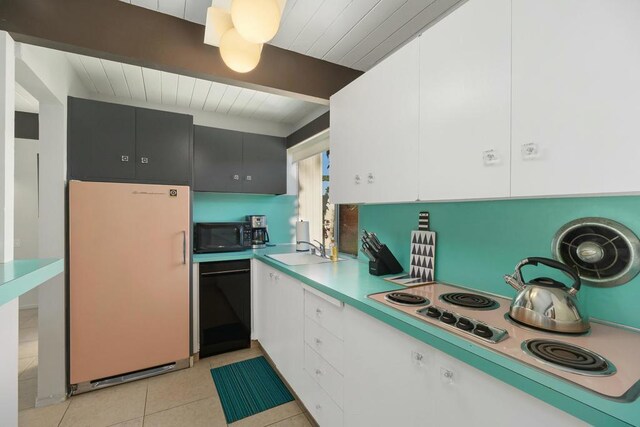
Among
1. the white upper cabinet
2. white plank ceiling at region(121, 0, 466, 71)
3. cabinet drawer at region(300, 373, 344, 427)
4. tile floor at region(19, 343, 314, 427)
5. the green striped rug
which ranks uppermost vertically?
white plank ceiling at region(121, 0, 466, 71)

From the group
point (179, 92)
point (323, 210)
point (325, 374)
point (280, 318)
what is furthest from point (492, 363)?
point (179, 92)

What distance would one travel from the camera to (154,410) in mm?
1930

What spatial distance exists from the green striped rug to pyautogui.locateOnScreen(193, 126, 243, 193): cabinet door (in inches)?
69.1

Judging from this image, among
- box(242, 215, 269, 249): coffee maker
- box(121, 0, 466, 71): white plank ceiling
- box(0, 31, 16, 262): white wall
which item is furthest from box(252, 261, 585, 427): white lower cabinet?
box(121, 0, 466, 71): white plank ceiling

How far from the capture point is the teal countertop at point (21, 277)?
87 cm

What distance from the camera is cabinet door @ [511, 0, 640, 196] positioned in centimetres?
77

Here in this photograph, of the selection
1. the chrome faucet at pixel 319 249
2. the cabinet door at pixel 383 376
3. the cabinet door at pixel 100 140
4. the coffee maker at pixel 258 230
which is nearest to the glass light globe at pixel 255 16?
the cabinet door at pixel 383 376

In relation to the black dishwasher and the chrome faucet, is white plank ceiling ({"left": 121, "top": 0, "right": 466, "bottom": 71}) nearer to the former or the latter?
the chrome faucet

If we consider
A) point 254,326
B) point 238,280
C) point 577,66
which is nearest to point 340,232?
point 238,280

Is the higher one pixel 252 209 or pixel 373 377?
pixel 252 209

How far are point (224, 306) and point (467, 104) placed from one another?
2.50 meters

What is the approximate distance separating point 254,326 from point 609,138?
2.85 metres

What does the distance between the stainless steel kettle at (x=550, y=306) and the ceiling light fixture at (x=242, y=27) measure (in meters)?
1.38

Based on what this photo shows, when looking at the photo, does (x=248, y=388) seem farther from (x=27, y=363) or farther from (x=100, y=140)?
(x=100, y=140)
